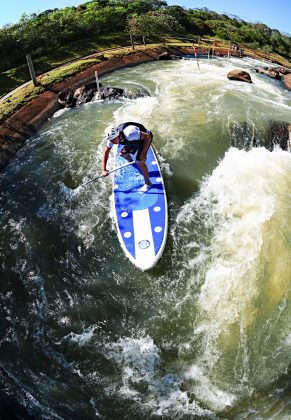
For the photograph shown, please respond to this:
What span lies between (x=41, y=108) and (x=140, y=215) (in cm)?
783

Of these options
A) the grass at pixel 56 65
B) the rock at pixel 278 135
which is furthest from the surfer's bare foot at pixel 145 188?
the grass at pixel 56 65

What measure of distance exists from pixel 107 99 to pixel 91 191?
21.0ft

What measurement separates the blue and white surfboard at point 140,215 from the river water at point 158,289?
25cm

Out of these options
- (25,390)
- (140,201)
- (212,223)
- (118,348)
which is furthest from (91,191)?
(25,390)

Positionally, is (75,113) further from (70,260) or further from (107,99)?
(70,260)

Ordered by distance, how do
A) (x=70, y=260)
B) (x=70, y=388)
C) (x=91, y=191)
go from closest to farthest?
1. (x=70, y=388)
2. (x=70, y=260)
3. (x=91, y=191)

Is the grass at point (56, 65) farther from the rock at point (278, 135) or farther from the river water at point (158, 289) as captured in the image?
the rock at point (278, 135)

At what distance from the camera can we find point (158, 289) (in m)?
7.43

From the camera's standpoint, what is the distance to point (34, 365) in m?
6.28

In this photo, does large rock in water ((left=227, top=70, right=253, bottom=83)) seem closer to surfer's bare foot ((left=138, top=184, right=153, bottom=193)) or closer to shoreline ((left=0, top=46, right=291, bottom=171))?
shoreline ((left=0, top=46, right=291, bottom=171))

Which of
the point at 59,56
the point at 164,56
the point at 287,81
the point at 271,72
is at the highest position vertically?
the point at 59,56

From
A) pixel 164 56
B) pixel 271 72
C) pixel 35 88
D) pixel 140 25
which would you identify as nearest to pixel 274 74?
pixel 271 72

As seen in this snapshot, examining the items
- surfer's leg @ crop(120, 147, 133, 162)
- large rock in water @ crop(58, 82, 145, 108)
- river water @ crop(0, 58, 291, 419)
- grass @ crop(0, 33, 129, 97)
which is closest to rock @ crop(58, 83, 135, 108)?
large rock in water @ crop(58, 82, 145, 108)

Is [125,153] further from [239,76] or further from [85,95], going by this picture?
[239,76]
